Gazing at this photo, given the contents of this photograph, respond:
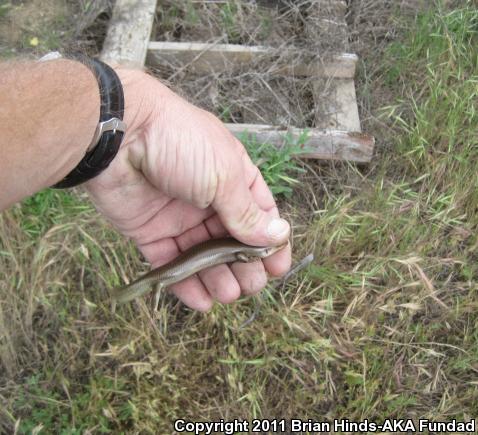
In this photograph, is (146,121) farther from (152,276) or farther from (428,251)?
(428,251)

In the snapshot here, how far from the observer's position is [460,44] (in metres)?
3.13

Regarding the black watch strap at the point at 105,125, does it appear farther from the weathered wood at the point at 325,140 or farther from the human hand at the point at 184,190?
the weathered wood at the point at 325,140

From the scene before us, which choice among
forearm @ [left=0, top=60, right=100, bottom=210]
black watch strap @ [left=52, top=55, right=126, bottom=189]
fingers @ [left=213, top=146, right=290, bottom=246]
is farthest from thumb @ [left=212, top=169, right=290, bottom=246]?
forearm @ [left=0, top=60, right=100, bottom=210]

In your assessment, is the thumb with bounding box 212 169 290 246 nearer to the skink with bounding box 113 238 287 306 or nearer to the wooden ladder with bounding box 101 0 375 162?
the skink with bounding box 113 238 287 306

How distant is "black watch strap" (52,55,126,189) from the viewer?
1.84 meters

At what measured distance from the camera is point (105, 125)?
1836mm

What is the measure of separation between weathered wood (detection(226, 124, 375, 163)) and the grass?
0.12 meters

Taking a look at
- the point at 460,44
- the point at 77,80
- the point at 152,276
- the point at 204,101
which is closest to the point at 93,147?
the point at 77,80

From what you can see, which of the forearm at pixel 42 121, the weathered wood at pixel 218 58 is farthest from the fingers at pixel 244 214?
the weathered wood at pixel 218 58

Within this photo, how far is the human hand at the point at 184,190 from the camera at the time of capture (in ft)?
6.43

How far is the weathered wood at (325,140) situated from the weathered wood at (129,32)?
74 cm

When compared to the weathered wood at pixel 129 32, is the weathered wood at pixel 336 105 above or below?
below

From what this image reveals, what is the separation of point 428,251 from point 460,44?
1269 mm

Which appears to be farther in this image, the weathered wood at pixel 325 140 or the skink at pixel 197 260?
the weathered wood at pixel 325 140
